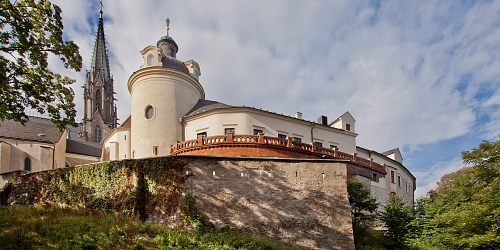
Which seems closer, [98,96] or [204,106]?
[204,106]

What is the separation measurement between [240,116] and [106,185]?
12600 millimetres

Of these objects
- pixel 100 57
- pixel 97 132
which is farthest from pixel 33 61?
pixel 100 57

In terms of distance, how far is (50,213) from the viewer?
16.9 meters

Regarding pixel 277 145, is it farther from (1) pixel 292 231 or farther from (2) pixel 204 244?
(2) pixel 204 244

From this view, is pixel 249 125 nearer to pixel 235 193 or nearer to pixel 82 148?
pixel 235 193

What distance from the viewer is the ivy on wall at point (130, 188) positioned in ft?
56.7

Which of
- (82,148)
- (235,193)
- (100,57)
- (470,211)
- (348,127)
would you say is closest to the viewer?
(235,193)

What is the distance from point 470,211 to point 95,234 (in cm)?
2247

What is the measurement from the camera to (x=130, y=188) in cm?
1783

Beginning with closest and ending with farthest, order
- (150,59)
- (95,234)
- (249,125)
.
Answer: (95,234) < (249,125) < (150,59)

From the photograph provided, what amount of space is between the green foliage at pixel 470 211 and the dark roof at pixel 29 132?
39692 mm

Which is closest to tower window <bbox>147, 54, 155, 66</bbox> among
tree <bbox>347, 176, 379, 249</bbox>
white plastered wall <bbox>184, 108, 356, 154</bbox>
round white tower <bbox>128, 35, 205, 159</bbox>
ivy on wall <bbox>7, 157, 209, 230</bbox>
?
round white tower <bbox>128, 35, 205, 159</bbox>

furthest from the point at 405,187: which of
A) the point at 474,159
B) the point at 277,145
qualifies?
the point at 277,145

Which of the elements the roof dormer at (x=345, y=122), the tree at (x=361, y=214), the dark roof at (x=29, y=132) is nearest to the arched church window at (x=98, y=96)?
the dark roof at (x=29, y=132)
